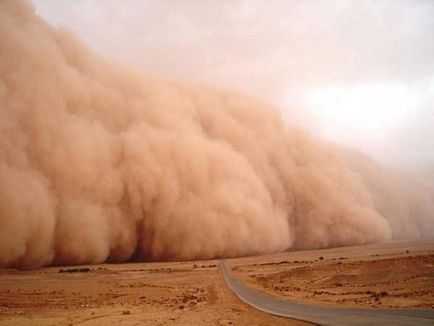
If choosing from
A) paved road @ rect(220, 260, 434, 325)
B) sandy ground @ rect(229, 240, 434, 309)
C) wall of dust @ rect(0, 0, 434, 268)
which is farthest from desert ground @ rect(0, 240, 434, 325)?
wall of dust @ rect(0, 0, 434, 268)

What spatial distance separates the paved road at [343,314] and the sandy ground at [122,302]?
351 millimetres

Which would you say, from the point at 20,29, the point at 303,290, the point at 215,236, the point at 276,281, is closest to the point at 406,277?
the point at 303,290

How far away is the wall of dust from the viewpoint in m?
23.1

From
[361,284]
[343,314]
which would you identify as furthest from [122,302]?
[361,284]

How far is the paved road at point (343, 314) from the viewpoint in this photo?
5980 mm

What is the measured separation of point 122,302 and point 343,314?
5.50 meters

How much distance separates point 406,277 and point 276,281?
389 cm

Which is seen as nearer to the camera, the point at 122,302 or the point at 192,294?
the point at 122,302

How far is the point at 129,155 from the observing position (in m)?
30.1

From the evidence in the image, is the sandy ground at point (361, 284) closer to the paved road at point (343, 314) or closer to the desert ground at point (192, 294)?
the desert ground at point (192, 294)

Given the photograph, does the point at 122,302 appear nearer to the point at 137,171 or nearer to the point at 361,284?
the point at 361,284

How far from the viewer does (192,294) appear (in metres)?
11.3

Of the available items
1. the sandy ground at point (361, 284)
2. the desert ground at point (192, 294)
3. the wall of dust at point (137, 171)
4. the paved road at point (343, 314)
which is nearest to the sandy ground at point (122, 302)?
the desert ground at point (192, 294)

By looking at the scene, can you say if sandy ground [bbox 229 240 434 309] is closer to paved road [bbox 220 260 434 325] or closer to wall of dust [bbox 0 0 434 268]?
paved road [bbox 220 260 434 325]
